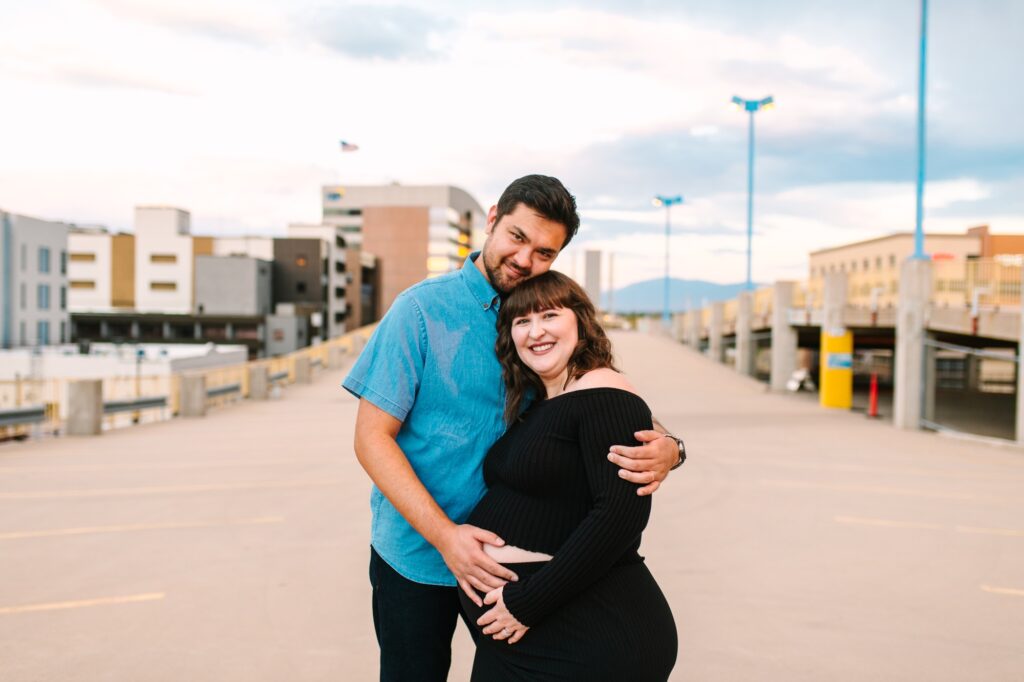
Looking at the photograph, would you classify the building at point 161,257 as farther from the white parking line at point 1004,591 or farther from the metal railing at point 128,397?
the white parking line at point 1004,591

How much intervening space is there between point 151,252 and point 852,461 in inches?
3004

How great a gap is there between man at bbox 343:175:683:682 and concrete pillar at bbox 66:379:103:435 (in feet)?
43.1

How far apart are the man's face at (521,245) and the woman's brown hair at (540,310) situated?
44 mm

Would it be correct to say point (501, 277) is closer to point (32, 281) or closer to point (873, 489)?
point (873, 489)

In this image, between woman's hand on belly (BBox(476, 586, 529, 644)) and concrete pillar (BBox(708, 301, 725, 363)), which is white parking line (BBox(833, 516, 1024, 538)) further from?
concrete pillar (BBox(708, 301, 725, 363))

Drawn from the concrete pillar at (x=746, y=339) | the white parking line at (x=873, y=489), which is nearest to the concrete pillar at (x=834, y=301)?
the concrete pillar at (x=746, y=339)

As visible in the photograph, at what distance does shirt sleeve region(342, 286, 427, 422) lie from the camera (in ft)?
8.11

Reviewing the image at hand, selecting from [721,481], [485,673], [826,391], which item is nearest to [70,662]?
[485,673]

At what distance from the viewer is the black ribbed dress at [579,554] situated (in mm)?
2133

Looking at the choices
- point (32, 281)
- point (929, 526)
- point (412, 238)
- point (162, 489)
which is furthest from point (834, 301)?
point (412, 238)

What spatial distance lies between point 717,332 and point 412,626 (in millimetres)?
35976

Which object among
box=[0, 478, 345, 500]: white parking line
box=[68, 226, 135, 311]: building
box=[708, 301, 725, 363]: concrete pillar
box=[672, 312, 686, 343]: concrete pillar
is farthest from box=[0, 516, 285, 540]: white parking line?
box=[68, 226, 135, 311]: building

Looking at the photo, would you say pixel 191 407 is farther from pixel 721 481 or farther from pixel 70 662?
pixel 70 662

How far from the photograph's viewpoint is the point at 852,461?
12555 millimetres
